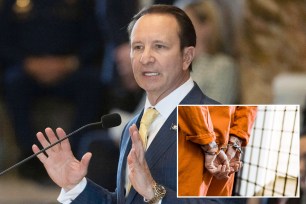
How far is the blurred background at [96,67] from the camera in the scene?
319 centimetres

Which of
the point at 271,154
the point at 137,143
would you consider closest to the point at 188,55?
the point at 137,143

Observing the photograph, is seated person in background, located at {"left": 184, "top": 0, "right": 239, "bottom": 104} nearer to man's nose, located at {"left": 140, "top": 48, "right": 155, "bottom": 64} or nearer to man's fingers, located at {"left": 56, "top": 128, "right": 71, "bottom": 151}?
man's nose, located at {"left": 140, "top": 48, "right": 155, "bottom": 64}

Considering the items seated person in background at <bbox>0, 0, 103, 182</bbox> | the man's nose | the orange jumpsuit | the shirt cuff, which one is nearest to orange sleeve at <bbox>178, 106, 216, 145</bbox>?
the orange jumpsuit

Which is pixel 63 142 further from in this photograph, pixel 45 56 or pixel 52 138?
pixel 45 56

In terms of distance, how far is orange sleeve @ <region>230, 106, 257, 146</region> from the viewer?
3.23 m

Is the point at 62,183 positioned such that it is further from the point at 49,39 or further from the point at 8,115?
the point at 49,39

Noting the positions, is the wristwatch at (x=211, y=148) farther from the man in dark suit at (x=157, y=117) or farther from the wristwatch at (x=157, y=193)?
the wristwatch at (x=157, y=193)

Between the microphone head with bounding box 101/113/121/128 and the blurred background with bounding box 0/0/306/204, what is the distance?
0.12 feet

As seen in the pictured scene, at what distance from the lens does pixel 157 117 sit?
3.21 metres

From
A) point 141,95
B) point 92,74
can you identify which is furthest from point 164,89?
point 92,74

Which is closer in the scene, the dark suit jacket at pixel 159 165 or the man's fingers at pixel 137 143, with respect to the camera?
the man's fingers at pixel 137 143

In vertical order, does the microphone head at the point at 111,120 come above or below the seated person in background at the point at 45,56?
below

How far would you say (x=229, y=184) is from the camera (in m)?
3.26

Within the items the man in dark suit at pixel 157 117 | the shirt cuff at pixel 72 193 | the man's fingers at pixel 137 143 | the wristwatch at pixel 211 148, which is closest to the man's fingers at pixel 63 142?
the man in dark suit at pixel 157 117
